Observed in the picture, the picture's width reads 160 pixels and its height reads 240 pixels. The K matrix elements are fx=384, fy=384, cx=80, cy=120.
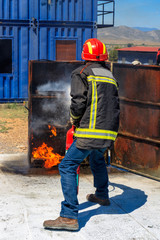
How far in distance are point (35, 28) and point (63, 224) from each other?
436 inches

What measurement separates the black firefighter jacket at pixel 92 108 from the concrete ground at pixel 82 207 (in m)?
0.91

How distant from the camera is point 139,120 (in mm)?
6117

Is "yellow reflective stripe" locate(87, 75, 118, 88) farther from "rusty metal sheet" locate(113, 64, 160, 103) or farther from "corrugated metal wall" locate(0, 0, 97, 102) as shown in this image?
"corrugated metal wall" locate(0, 0, 97, 102)

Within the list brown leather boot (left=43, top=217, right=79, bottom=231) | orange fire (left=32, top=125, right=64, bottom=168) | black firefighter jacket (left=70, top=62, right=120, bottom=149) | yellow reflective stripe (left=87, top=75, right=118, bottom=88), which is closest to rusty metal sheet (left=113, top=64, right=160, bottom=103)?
orange fire (left=32, top=125, right=64, bottom=168)

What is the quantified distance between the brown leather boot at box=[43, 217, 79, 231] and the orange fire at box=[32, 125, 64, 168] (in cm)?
239

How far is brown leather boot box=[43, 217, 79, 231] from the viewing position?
3980 millimetres

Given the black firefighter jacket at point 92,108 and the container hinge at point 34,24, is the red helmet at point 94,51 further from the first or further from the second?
the container hinge at point 34,24

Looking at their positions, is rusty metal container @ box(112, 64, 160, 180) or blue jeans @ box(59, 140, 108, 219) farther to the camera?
rusty metal container @ box(112, 64, 160, 180)

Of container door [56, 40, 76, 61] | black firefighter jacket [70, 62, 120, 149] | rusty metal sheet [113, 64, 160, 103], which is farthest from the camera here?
container door [56, 40, 76, 61]

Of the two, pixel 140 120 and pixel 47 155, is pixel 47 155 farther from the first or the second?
pixel 140 120

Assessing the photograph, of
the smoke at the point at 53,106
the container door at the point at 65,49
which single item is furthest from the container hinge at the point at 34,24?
the smoke at the point at 53,106

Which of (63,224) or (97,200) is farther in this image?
(97,200)

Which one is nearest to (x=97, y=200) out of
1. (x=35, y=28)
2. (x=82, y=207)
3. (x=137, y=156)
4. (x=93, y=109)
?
(x=82, y=207)

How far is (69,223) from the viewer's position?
3982mm
